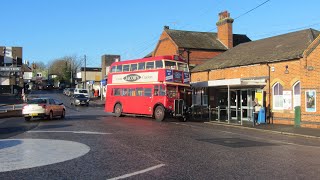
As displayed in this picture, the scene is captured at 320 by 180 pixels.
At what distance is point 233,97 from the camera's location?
30.5 metres

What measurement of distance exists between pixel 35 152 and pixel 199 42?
34.2 metres

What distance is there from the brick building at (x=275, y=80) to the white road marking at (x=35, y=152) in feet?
47.2

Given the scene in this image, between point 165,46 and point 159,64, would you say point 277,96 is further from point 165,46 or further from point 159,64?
point 165,46

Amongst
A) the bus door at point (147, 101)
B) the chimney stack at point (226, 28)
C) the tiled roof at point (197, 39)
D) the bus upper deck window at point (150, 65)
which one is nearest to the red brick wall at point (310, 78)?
the bus upper deck window at point (150, 65)

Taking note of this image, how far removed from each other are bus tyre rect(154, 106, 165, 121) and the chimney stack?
19638mm

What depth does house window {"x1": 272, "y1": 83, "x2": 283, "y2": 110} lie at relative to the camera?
2553 cm

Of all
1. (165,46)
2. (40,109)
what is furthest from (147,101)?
(165,46)

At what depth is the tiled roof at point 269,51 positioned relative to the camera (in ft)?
84.5

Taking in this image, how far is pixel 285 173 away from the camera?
9148 mm

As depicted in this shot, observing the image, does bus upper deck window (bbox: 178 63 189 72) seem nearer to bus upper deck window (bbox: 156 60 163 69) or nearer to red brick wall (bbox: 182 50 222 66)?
bus upper deck window (bbox: 156 60 163 69)

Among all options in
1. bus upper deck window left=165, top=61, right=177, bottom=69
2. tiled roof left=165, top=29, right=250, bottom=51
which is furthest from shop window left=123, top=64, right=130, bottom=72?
tiled roof left=165, top=29, right=250, bottom=51

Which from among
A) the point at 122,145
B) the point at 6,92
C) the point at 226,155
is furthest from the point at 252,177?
the point at 6,92

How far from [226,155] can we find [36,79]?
487 ft

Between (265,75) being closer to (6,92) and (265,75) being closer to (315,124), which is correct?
(315,124)
